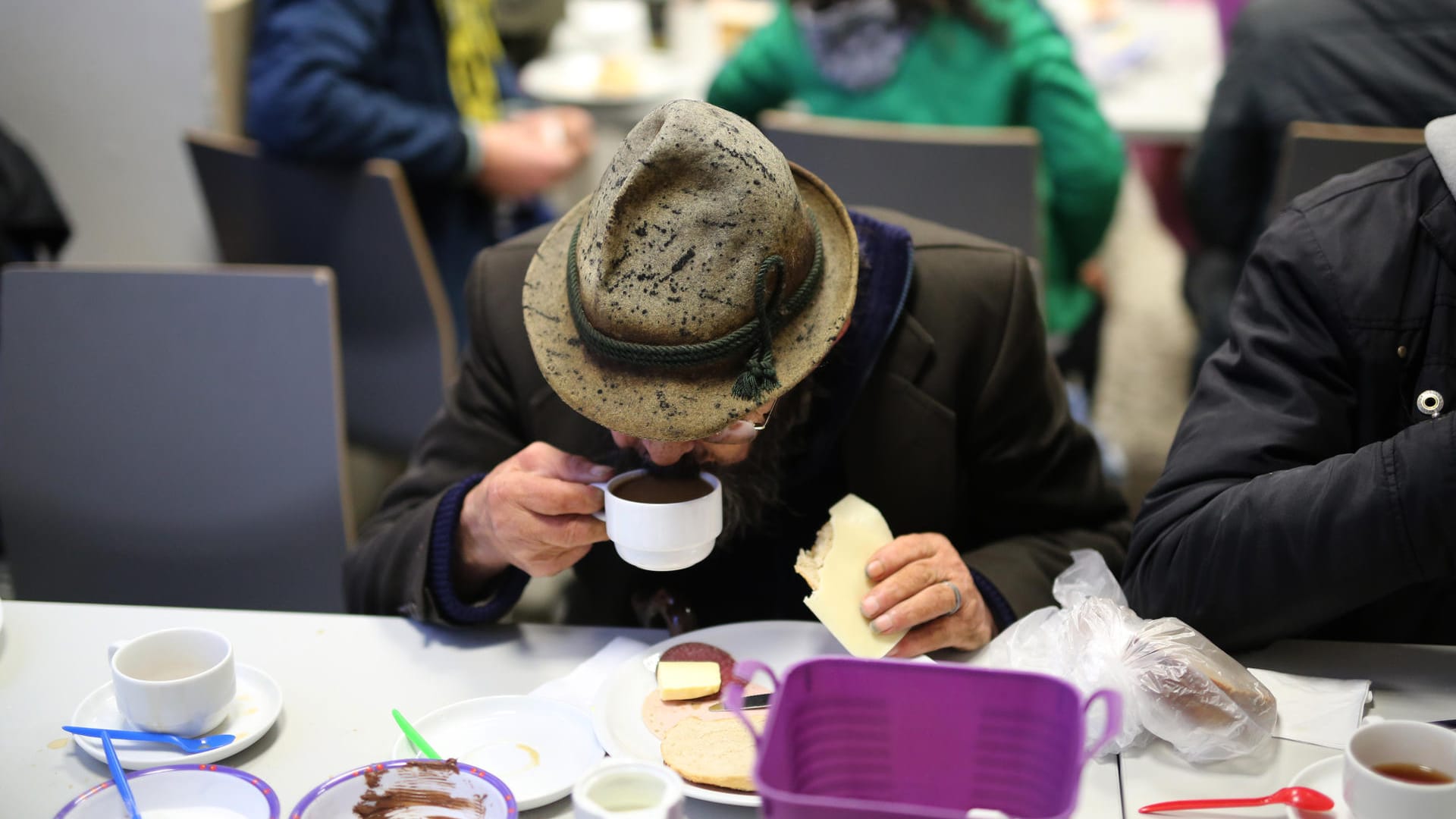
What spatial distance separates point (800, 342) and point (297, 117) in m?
1.80

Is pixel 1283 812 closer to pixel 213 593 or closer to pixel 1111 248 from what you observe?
pixel 213 593

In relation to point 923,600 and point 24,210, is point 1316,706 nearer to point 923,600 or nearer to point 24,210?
point 923,600

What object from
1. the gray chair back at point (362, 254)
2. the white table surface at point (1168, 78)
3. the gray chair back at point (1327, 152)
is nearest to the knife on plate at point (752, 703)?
the gray chair back at point (1327, 152)

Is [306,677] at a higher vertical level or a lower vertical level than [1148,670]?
lower

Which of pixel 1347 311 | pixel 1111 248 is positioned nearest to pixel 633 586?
pixel 1347 311

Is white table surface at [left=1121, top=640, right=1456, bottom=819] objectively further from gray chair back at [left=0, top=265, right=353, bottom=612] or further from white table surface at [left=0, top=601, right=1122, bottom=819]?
gray chair back at [left=0, top=265, right=353, bottom=612]

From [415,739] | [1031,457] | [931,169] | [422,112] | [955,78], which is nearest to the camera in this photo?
[415,739]

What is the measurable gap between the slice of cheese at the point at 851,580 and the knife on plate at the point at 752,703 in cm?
10

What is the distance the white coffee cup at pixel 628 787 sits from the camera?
1.07 metres

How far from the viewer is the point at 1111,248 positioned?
541 cm

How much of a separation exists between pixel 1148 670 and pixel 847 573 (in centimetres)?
32

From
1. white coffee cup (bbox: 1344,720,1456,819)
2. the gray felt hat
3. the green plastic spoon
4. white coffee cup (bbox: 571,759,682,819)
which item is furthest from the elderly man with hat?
white coffee cup (bbox: 1344,720,1456,819)

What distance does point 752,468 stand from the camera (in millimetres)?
1541

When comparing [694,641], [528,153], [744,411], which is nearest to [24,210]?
[528,153]
